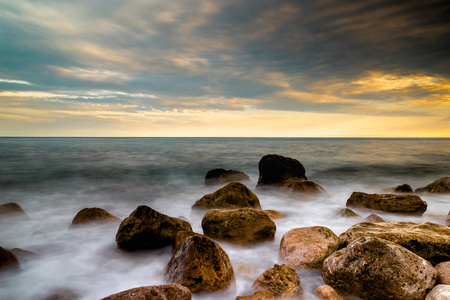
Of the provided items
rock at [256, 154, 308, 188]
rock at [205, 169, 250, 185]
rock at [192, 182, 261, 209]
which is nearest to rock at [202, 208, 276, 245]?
rock at [192, 182, 261, 209]

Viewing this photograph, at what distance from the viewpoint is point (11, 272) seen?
15.5 feet

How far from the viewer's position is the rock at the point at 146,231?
214 inches

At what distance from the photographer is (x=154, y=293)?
2.96 metres

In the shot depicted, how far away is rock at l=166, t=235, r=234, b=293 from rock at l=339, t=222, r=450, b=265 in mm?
2291

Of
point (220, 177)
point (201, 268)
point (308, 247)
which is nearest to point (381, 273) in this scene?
point (308, 247)

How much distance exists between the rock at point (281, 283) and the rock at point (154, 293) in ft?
3.77

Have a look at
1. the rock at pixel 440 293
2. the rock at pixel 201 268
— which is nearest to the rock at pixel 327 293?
the rock at pixel 440 293

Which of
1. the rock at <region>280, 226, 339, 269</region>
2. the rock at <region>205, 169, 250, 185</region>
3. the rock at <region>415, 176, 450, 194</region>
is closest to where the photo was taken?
the rock at <region>280, 226, 339, 269</region>

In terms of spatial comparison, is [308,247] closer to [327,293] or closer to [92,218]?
[327,293]

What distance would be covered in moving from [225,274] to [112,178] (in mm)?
15070

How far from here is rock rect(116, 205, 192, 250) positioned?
544 cm

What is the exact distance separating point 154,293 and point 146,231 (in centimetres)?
256

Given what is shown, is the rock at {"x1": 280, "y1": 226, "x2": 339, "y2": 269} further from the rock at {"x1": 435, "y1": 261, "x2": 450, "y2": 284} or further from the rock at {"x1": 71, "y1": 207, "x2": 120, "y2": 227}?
the rock at {"x1": 71, "y1": 207, "x2": 120, "y2": 227}

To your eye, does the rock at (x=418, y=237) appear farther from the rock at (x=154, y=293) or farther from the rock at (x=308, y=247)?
the rock at (x=154, y=293)
